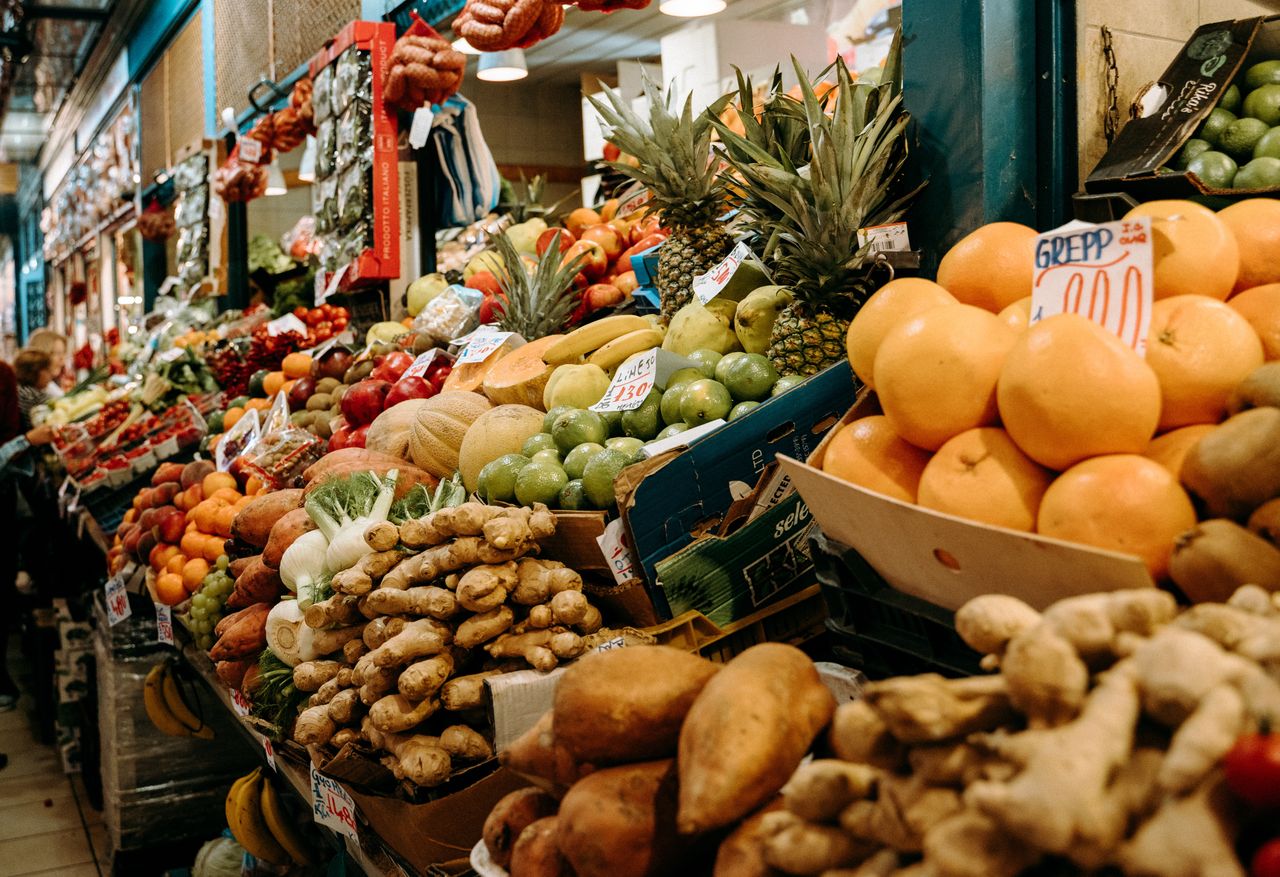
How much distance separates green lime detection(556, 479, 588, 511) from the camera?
1.94 metres

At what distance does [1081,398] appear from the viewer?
1080 mm

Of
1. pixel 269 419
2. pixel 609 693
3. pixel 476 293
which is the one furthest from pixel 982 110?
pixel 269 419

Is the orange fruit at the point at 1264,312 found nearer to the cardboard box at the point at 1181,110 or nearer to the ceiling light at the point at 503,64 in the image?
the cardboard box at the point at 1181,110

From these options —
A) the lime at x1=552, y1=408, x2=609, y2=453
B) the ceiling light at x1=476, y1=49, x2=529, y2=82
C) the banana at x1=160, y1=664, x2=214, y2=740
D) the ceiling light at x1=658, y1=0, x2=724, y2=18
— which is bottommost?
the banana at x1=160, y1=664, x2=214, y2=740

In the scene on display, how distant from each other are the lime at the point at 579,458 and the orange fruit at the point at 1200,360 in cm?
107

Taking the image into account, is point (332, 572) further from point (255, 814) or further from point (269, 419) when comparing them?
point (269, 419)

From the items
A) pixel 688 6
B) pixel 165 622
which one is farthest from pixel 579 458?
pixel 688 6

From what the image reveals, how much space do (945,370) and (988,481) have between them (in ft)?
0.49

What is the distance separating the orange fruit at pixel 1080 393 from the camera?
108 centimetres

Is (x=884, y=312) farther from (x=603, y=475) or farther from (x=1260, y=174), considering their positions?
(x=1260, y=174)


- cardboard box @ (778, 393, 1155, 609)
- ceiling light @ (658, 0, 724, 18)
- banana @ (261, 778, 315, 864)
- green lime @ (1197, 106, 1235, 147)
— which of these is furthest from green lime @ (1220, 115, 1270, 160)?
ceiling light @ (658, 0, 724, 18)

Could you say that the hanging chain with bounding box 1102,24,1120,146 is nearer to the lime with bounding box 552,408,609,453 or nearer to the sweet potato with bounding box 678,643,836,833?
the lime with bounding box 552,408,609,453

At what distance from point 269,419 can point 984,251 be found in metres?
3.14

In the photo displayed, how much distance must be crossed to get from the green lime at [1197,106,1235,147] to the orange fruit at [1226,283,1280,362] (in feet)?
2.71
